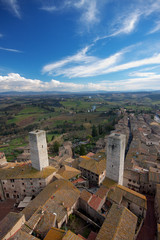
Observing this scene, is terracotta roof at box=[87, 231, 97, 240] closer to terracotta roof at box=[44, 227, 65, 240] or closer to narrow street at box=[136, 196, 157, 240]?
terracotta roof at box=[44, 227, 65, 240]

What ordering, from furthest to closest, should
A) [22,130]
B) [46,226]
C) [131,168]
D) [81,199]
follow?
[22,130], [131,168], [81,199], [46,226]

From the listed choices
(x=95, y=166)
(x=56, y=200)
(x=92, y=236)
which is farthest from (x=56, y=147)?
(x=92, y=236)

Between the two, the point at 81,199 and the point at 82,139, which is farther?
the point at 82,139

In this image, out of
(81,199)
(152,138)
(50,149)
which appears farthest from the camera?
(50,149)

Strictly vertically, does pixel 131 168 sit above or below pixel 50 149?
above

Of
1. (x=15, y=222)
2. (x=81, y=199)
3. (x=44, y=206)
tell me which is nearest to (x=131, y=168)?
(x=81, y=199)

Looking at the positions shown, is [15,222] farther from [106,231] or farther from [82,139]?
[82,139]

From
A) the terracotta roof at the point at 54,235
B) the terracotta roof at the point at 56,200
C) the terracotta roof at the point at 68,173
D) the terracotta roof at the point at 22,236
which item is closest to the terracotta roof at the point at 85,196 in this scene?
the terracotta roof at the point at 56,200

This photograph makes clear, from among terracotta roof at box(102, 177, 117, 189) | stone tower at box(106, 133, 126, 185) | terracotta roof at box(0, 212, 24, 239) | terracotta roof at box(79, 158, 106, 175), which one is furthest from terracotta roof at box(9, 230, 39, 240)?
stone tower at box(106, 133, 126, 185)
